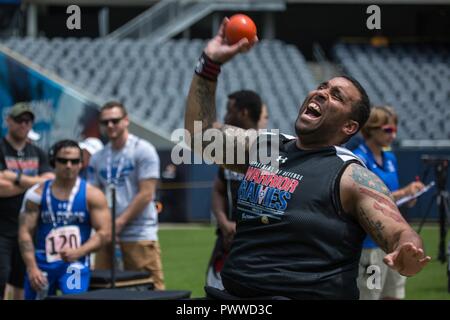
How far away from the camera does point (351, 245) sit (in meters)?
3.85

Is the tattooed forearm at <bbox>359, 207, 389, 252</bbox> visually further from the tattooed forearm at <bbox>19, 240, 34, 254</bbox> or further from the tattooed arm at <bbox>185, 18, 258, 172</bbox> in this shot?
the tattooed forearm at <bbox>19, 240, 34, 254</bbox>

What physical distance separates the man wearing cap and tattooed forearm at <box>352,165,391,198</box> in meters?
4.77

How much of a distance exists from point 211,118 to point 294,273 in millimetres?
987

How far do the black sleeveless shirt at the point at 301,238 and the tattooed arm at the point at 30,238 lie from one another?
370 centimetres

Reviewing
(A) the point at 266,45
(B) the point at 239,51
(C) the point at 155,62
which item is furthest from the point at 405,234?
(A) the point at 266,45

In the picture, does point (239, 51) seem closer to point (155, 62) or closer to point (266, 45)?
point (155, 62)

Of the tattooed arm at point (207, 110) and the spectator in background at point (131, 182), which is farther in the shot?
the spectator in background at point (131, 182)

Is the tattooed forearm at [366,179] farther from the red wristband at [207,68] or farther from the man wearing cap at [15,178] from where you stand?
the man wearing cap at [15,178]

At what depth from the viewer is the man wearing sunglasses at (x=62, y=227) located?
7406 mm

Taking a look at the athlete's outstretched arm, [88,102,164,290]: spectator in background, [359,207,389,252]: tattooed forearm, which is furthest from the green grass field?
[359,207,389,252]: tattooed forearm

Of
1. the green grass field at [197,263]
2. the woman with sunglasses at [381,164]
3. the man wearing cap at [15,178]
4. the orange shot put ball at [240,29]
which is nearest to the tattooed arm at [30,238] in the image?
the man wearing cap at [15,178]

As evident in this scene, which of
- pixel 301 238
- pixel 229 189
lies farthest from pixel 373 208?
pixel 229 189

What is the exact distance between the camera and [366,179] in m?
3.85

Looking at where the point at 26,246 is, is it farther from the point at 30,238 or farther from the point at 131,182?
the point at 131,182
